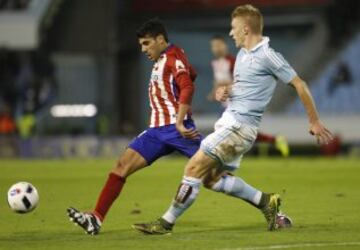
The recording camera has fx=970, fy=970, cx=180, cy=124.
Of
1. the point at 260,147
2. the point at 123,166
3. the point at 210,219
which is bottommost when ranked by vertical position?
the point at 260,147

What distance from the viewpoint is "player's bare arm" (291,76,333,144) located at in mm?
8195

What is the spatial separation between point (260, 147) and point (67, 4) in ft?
34.2

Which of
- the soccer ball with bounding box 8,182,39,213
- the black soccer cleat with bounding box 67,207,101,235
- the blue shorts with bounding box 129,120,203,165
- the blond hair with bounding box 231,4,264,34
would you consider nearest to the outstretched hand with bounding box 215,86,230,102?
the blond hair with bounding box 231,4,264,34

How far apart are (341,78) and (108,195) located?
24125 mm

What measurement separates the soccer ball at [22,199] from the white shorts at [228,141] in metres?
1.88

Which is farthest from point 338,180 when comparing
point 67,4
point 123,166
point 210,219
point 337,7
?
point 67,4

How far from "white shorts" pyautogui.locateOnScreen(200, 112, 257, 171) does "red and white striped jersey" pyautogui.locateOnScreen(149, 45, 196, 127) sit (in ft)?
2.21

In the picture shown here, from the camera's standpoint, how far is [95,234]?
9.14 m

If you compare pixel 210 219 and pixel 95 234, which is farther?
pixel 210 219

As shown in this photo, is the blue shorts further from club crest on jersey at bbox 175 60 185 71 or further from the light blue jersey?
the light blue jersey

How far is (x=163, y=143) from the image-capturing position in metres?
9.50

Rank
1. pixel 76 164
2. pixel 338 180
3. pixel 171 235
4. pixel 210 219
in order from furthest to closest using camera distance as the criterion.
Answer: pixel 76 164 < pixel 338 180 < pixel 210 219 < pixel 171 235

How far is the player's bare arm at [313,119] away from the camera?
323 inches

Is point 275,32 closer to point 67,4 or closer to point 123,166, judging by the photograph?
point 67,4
